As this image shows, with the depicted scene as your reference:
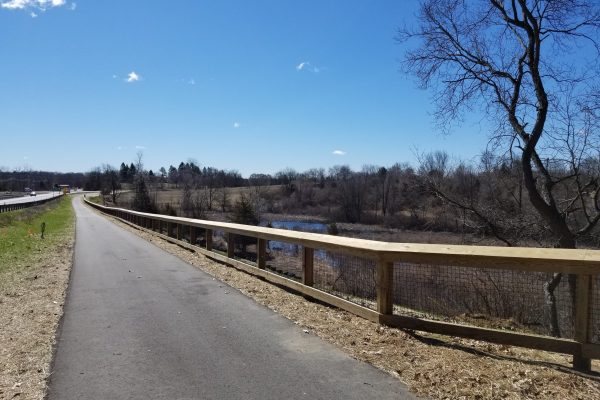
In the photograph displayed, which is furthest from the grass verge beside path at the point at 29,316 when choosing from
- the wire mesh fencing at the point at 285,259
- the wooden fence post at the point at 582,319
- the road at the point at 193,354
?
the wooden fence post at the point at 582,319

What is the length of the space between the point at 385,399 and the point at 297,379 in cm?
85

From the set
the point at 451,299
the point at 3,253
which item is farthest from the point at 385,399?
the point at 3,253

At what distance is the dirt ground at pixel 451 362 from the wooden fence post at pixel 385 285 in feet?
0.81

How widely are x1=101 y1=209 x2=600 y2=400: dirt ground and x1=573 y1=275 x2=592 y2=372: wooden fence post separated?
0.46 ft

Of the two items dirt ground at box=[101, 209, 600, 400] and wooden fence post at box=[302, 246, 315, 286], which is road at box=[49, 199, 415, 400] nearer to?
dirt ground at box=[101, 209, 600, 400]

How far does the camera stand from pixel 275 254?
12.5 meters

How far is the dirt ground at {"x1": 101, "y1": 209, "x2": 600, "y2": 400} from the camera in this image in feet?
13.5

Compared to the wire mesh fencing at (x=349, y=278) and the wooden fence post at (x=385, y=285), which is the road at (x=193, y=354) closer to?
the wooden fence post at (x=385, y=285)

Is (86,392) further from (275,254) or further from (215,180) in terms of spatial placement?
(215,180)

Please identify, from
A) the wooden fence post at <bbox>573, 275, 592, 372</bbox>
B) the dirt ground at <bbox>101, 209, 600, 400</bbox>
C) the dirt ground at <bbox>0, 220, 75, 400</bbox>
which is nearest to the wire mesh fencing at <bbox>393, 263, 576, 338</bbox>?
the dirt ground at <bbox>101, 209, 600, 400</bbox>

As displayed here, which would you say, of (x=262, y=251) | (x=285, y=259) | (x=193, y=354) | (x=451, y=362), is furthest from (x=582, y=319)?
(x=285, y=259)

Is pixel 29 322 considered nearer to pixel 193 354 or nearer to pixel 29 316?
pixel 29 316

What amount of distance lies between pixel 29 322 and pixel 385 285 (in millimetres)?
4776

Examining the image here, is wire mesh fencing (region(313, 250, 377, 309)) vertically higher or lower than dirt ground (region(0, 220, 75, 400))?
higher
